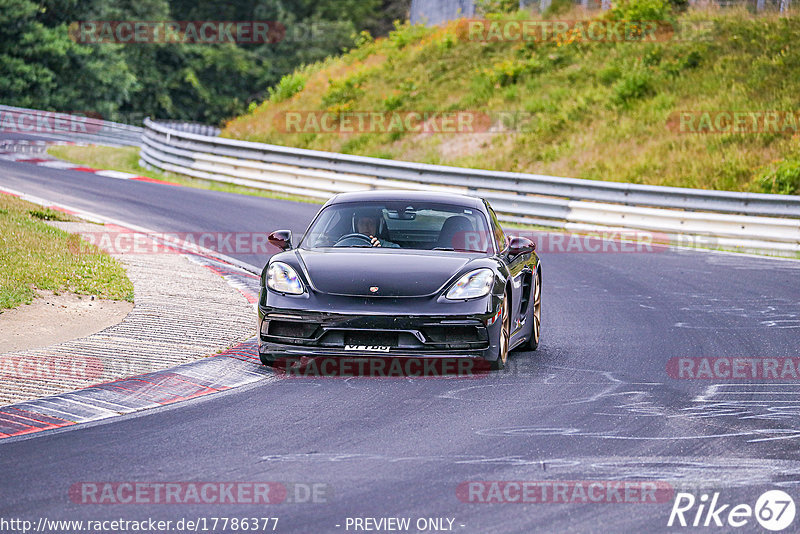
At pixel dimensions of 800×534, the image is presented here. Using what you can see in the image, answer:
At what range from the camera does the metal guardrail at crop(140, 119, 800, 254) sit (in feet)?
64.0

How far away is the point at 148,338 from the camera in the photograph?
9.66 metres

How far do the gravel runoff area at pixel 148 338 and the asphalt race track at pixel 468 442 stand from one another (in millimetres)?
973

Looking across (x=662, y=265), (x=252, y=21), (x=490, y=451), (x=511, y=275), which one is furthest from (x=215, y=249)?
(x=252, y=21)

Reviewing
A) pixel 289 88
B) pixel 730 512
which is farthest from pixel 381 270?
pixel 289 88

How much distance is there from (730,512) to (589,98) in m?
25.3

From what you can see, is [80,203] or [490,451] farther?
[80,203]

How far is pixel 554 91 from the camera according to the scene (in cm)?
3070

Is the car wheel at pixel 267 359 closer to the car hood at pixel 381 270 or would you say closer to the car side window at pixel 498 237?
the car hood at pixel 381 270

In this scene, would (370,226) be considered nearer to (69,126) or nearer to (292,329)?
(292,329)

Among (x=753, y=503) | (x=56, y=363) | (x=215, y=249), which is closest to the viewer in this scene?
(x=753, y=503)

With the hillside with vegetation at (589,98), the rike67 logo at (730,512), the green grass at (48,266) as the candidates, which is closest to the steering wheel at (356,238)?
the green grass at (48,266)

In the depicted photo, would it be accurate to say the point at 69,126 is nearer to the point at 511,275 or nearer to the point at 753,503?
the point at 511,275

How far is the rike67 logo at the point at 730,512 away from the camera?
5.12 metres

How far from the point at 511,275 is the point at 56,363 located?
3605 millimetres
